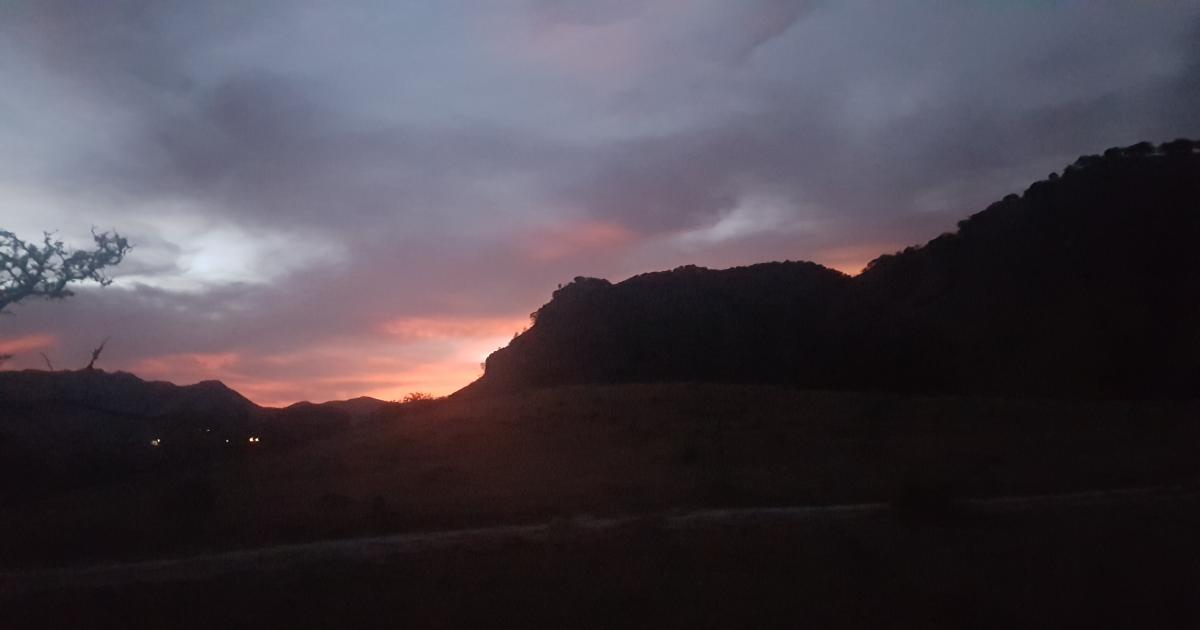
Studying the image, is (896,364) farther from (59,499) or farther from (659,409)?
(59,499)

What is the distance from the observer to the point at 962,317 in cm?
5266

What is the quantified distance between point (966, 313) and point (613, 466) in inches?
1359

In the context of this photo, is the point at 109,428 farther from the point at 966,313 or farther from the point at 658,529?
the point at 966,313

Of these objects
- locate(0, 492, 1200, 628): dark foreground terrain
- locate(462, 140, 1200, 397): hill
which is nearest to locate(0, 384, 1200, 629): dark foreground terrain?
locate(0, 492, 1200, 628): dark foreground terrain

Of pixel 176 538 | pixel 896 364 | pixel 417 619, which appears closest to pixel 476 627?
pixel 417 619

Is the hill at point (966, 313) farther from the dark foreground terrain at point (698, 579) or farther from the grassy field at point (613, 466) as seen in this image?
the dark foreground terrain at point (698, 579)

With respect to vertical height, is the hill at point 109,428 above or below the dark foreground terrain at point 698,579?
above

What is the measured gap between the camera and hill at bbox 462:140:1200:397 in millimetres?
46500

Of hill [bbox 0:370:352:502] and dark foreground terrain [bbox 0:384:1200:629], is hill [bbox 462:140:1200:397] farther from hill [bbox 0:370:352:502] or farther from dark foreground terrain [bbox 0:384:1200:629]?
hill [bbox 0:370:352:502]

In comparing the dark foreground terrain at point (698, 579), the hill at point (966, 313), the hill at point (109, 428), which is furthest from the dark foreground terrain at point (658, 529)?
the hill at point (966, 313)

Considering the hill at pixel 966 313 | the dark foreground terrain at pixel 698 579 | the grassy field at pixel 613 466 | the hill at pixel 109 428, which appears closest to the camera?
the dark foreground terrain at pixel 698 579

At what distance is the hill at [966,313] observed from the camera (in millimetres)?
46500

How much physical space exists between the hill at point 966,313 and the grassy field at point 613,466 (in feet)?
48.2

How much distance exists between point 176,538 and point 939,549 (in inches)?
513
